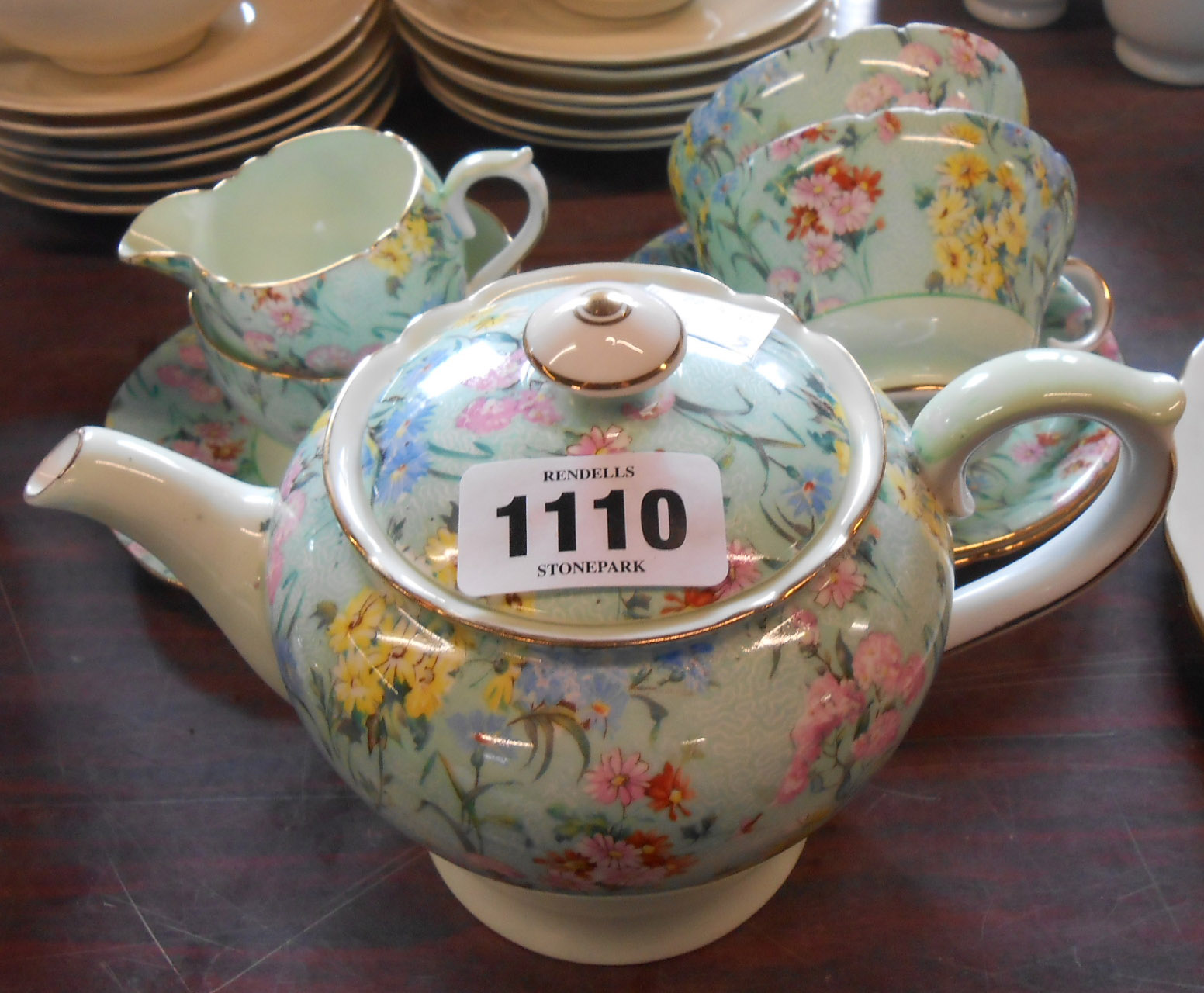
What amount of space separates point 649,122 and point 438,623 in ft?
2.43

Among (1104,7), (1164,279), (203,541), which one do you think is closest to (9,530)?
(203,541)

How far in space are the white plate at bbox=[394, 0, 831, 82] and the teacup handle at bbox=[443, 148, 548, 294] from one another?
0.70 feet

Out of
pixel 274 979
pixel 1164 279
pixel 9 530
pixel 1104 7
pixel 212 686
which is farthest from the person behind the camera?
pixel 1104 7

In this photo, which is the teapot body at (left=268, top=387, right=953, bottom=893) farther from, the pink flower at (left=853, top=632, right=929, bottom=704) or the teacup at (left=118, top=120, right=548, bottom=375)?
the teacup at (left=118, top=120, right=548, bottom=375)

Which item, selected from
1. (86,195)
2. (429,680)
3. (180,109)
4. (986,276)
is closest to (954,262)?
(986,276)

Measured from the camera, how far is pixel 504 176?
81 cm

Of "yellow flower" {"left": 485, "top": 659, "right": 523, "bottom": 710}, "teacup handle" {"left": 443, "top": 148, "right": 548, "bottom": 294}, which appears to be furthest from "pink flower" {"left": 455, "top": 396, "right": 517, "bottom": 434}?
"teacup handle" {"left": 443, "top": 148, "right": 548, "bottom": 294}

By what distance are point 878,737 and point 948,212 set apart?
0.41m

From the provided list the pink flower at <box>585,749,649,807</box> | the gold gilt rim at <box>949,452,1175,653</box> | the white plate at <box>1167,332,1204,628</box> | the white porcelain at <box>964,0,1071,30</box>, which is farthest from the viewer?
the white porcelain at <box>964,0,1071,30</box>

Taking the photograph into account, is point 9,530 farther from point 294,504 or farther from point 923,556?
point 923,556

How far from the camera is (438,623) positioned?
41 cm

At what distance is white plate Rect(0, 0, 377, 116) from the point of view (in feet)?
3.09

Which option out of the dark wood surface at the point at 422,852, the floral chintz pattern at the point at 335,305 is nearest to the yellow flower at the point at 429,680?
the dark wood surface at the point at 422,852

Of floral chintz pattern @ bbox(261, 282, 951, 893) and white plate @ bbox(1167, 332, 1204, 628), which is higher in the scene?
floral chintz pattern @ bbox(261, 282, 951, 893)
